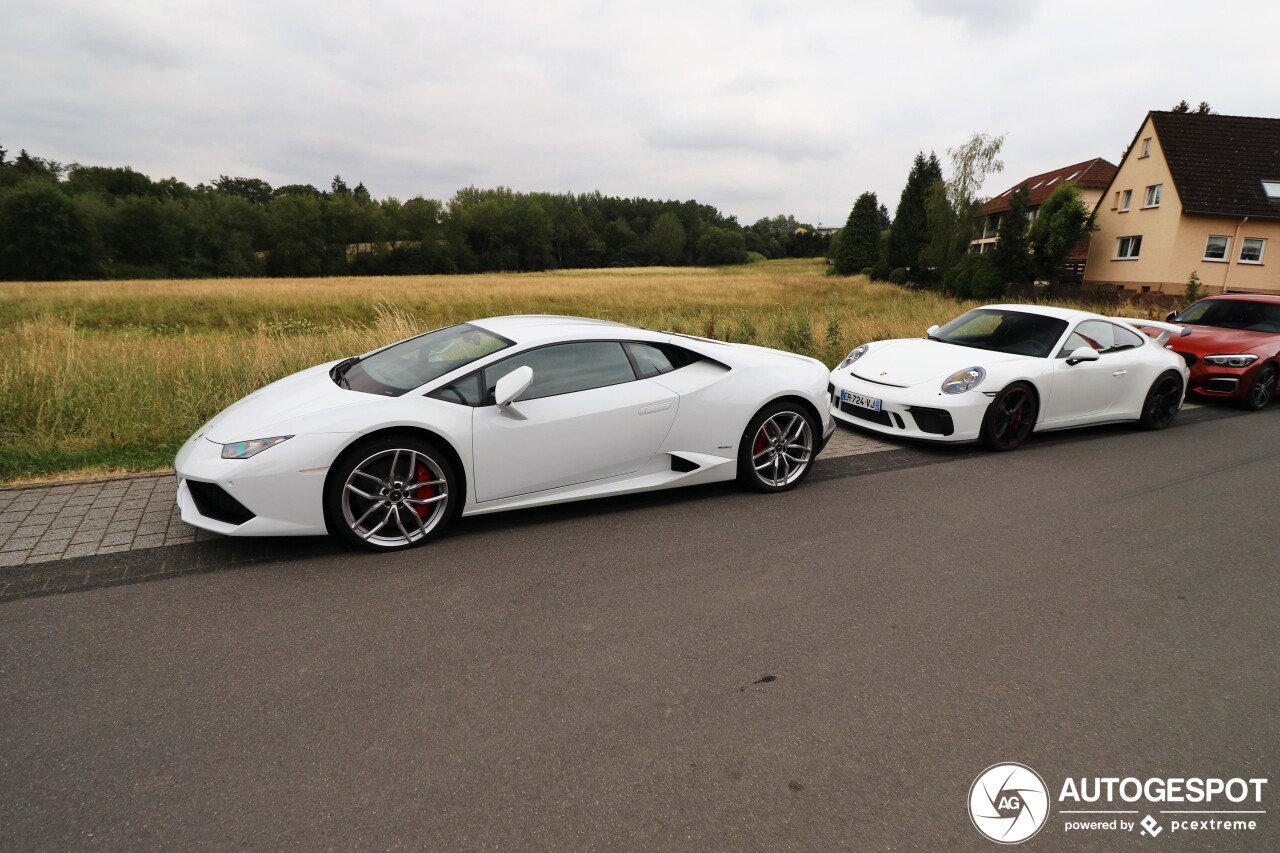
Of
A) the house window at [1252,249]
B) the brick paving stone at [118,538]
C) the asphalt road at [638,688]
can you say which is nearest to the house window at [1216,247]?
the house window at [1252,249]

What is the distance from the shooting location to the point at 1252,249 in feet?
108

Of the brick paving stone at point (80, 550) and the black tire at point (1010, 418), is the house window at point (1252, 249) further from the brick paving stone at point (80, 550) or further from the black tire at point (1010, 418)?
the brick paving stone at point (80, 550)

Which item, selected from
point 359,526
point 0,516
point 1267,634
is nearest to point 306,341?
point 0,516

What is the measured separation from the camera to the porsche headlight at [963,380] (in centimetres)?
685

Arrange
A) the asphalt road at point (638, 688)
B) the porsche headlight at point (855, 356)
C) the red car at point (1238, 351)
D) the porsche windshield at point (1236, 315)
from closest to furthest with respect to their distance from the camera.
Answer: the asphalt road at point (638, 688) → the porsche headlight at point (855, 356) → the red car at point (1238, 351) → the porsche windshield at point (1236, 315)

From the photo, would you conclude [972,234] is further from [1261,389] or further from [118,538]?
[118,538]

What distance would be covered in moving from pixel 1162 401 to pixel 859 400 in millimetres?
3898

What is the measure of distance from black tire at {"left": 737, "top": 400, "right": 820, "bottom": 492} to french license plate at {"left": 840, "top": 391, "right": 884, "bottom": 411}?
173 cm

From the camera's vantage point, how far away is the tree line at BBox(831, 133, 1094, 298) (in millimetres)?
36594

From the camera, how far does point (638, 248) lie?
100500 millimetres

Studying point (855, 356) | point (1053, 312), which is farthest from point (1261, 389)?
point (855, 356)

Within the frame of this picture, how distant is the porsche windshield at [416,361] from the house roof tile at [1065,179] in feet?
153

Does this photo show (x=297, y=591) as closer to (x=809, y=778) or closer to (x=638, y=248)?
(x=809, y=778)

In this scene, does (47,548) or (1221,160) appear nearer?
(47,548)
